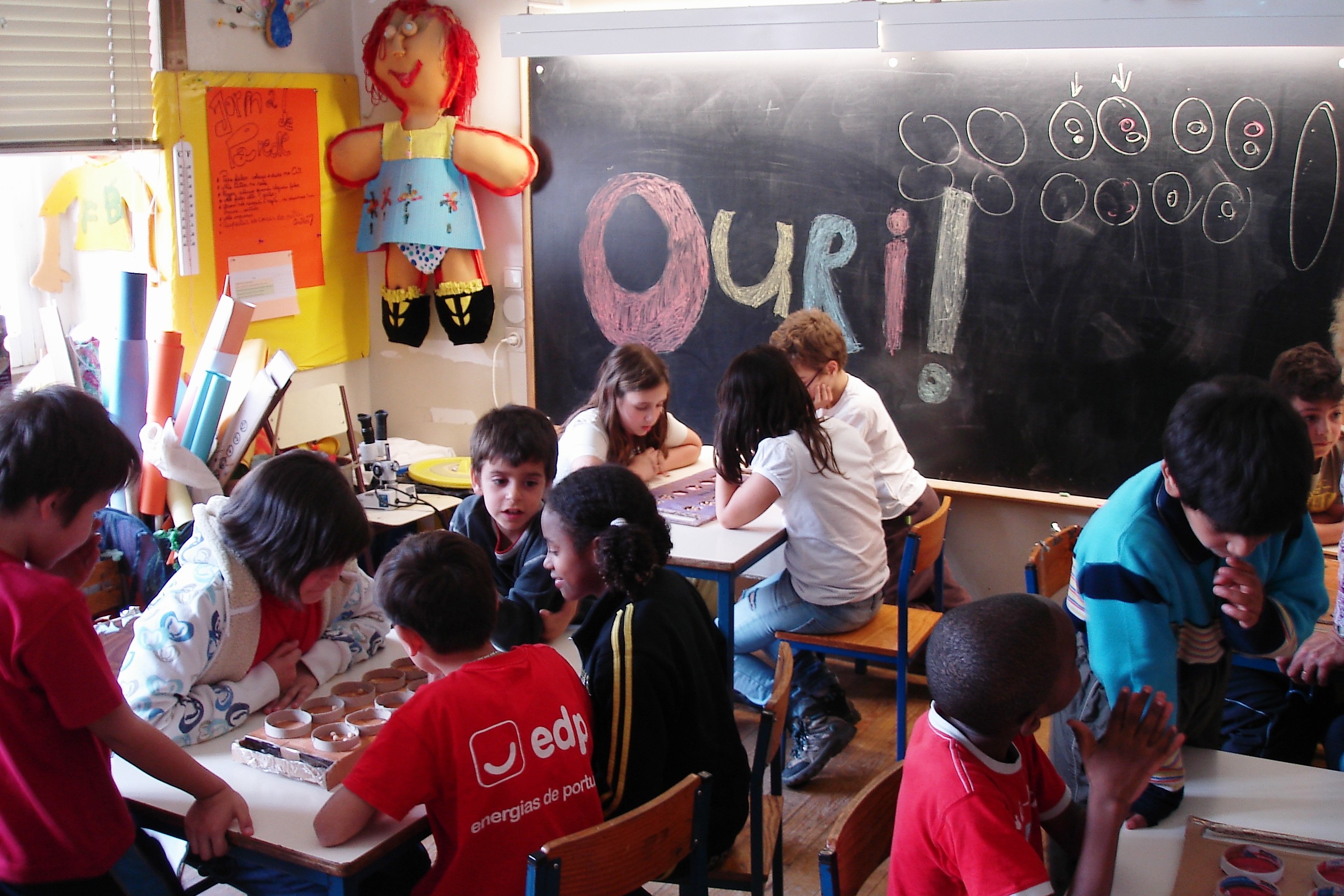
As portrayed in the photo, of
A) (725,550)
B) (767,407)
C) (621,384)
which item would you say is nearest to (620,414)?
(621,384)

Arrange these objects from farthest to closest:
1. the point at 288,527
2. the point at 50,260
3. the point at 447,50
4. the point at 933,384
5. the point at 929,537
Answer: the point at 447,50 → the point at 933,384 → the point at 50,260 → the point at 929,537 → the point at 288,527

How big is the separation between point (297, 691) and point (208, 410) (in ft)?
5.37

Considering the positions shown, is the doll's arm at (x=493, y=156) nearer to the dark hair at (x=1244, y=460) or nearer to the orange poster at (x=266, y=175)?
the orange poster at (x=266, y=175)

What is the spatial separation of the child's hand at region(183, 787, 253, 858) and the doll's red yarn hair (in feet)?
10.3

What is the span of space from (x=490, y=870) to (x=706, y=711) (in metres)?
0.47

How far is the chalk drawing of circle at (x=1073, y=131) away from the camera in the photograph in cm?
349

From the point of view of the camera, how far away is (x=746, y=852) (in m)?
1.95

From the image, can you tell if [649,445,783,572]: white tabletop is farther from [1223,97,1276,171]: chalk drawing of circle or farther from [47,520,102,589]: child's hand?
[1223,97,1276,171]: chalk drawing of circle

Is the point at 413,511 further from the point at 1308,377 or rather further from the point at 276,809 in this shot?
the point at 1308,377

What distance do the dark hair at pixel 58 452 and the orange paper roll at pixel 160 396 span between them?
1803 mm

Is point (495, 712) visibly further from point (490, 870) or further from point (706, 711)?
point (706, 711)

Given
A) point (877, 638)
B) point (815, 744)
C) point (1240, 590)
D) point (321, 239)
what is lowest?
point (815, 744)

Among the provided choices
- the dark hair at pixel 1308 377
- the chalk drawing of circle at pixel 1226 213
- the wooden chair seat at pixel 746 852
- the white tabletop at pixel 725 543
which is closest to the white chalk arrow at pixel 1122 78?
the chalk drawing of circle at pixel 1226 213

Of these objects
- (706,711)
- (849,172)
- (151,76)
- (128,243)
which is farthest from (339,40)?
(706,711)
